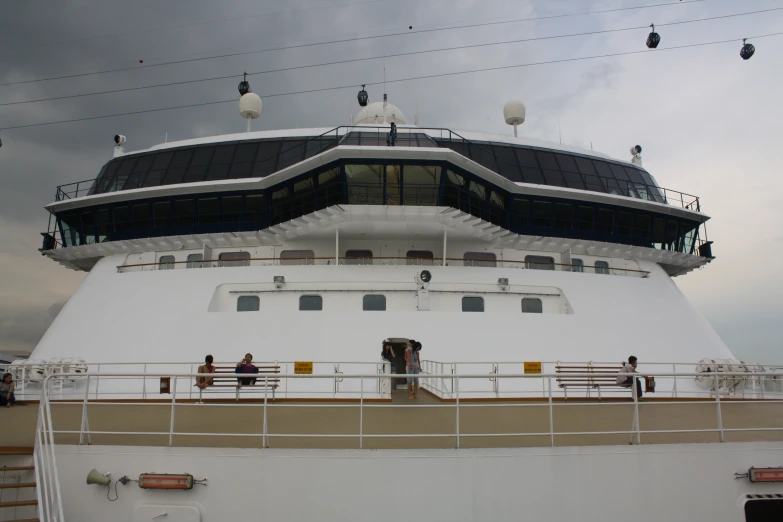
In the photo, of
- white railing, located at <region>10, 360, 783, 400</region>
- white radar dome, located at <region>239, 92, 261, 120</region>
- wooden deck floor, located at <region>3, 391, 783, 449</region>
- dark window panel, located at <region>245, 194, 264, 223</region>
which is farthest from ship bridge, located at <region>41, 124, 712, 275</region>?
wooden deck floor, located at <region>3, 391, 783, 449</region>

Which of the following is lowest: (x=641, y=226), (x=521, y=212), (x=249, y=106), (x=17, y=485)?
(x=17, y=485)

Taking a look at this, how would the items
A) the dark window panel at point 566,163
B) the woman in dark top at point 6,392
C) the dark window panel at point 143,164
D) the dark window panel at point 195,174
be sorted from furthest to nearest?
the dark window panel at point 143,164, the dark window panel at point 566,163, the dark window panel at point 195,174, the woman in dark top at point 6,392

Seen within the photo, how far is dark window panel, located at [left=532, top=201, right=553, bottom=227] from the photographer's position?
78.9ft

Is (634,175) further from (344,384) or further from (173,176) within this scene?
(173,176)

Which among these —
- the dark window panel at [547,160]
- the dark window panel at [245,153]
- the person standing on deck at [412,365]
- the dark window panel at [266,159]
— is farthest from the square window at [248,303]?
the dark window panel at [547,160]

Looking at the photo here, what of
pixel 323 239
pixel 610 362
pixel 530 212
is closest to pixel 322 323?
pixel 323 239

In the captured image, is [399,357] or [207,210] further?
[207,210]

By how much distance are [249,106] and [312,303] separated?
15608mm

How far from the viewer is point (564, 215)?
956 inches

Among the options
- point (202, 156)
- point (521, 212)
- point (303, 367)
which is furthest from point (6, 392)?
point (521, 212)

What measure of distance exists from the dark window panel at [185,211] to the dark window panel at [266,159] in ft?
10.0

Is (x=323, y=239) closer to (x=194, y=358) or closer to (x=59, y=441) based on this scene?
(x=194, y=358)

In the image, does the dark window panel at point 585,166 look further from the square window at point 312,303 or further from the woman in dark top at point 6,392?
the woman in dark top at point 6,392

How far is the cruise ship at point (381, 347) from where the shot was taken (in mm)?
7391
